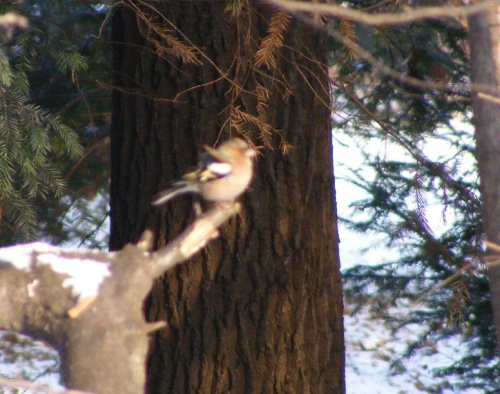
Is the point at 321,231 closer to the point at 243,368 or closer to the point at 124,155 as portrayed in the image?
the point at 243,368

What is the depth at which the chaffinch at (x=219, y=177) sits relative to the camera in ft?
10.4

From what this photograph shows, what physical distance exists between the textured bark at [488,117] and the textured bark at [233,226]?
103cm

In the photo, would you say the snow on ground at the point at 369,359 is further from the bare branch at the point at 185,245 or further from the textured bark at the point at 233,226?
the bare branch at the point at 185,245

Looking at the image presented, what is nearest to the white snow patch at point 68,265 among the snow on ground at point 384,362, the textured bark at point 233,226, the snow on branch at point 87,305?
the snow on branch at point 87,305

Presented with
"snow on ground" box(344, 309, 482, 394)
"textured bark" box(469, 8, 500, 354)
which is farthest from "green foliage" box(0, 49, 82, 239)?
"snow on ground" box(344, 309, 482, 394)

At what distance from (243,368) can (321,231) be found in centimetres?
100

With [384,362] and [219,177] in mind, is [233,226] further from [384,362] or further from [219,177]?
[384,362]

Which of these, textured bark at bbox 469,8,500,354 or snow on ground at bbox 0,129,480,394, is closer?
textured bark at bbox 469,8,500,354

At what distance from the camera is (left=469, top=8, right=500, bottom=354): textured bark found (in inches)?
126

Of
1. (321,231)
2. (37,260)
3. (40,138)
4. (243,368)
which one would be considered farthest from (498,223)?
(40,138)

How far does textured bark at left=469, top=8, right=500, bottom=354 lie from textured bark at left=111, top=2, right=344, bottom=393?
1.03 meters

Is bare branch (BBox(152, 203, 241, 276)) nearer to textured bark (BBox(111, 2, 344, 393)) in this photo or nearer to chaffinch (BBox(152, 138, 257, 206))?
chaffinch (BBox(152, 138, 257, 206))

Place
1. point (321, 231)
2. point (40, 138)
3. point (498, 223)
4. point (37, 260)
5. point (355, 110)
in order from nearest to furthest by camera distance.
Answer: point (37, 260) < point (498, 223) < point (40, 138) < point (321, 231) < point (355, 110)

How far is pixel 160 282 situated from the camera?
3.96m
